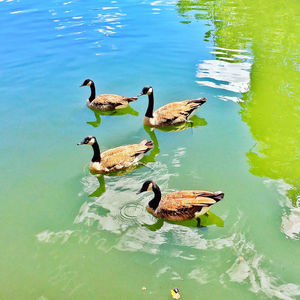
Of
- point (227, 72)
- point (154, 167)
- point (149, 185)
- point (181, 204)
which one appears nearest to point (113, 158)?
point (154, 167)

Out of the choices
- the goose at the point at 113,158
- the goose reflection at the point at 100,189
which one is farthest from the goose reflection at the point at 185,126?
the goose reflection at the point at 100,189

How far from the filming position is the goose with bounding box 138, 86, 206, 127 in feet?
38.4

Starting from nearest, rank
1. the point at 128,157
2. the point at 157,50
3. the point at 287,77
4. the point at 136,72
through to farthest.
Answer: the point at 128,157 → the point at 287,77 → the point at 136,72 → the point at 157,50

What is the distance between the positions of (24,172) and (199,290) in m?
6.28

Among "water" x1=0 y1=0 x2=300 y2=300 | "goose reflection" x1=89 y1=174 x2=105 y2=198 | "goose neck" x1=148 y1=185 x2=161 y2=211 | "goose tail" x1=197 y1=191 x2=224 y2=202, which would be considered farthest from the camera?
"goose reflection" x1=89 y1=174 x2=105 y2=198

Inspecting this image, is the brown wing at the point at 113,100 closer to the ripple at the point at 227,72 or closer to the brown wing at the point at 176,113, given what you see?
the brown wing at the point at 176,113

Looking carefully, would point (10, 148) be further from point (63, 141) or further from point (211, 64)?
point (211, 64)

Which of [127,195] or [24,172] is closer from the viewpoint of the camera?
[127,195]

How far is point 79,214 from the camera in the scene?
835 cm

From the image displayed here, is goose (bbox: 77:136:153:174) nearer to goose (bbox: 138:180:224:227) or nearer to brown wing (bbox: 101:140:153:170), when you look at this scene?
brown wing (bbox: 101:140:153:170)

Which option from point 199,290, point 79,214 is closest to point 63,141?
point 79,214

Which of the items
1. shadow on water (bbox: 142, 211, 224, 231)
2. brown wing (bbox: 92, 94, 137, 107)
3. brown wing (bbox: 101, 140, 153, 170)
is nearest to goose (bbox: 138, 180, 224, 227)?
shadow on water (bbox: 142, 211, 224, 231)

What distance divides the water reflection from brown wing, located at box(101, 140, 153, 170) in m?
3.26

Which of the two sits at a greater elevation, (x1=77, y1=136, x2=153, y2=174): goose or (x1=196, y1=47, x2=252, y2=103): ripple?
(x1=196, y1=47, x2=252, y2=103): ripple
